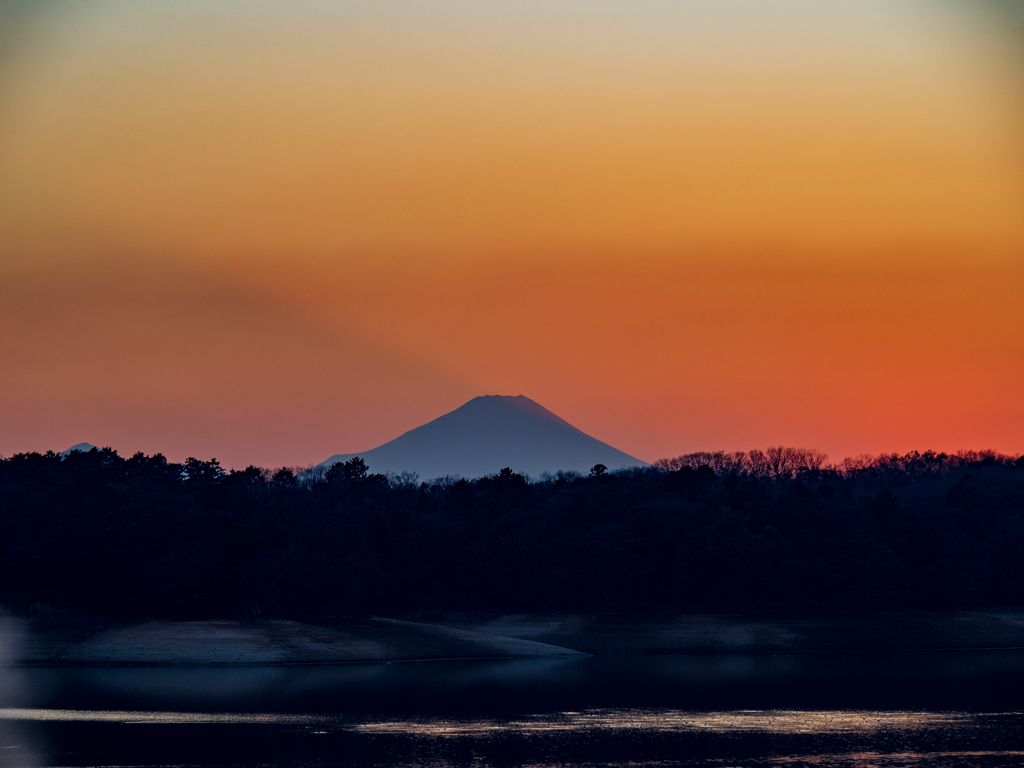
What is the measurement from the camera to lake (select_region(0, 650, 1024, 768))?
4481 centimetres

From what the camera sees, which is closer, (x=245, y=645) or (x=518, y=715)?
(x=518, y=715)

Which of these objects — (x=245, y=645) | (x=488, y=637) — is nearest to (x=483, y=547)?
(x=488, y=637)

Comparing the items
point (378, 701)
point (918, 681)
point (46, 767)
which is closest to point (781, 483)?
point (918, 681)

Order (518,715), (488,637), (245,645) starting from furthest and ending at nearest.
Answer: (488,637), (245,645), (518,715)

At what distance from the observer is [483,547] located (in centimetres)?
12119

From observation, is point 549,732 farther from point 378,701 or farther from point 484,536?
point 484,536

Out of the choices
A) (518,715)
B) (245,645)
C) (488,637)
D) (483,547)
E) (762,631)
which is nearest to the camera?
(518,715)

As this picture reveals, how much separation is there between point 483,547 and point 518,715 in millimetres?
64967

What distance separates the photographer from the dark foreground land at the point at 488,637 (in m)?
85.7

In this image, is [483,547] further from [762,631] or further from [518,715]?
[518,715]

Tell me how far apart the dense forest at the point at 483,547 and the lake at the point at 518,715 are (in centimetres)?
1871

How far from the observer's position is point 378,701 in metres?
61.9

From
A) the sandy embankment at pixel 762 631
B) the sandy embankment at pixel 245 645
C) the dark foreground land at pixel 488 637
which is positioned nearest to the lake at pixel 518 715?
the sandy embankment at pixel 245 645

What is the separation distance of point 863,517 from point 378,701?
247ft
